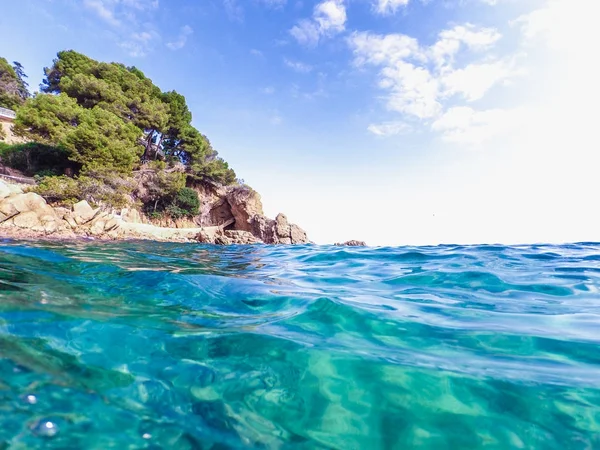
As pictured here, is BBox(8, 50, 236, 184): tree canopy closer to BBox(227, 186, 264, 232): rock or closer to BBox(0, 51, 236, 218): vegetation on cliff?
BBox(0, 51, 236, 218): vegetation on cliff

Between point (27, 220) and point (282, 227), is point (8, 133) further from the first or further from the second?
point (282, 227)

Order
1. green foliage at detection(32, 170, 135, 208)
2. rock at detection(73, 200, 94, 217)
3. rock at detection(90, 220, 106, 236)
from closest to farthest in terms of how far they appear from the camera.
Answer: rock at detection(90, 220, 106, 236) < rock at detection(73, 200, 94, 217) < green foliage at detection(32, 170, 135, 208)

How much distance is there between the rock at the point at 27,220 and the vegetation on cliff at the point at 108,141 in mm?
4815

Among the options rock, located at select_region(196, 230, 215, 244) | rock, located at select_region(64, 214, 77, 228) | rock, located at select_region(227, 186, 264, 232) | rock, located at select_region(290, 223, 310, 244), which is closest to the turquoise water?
rock, located at select_region(64, 214, 77, 228)

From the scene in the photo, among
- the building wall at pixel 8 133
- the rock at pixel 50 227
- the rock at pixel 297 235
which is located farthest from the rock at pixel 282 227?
the building wall at pixel 8 133

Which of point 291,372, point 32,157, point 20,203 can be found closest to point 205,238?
point 20,203

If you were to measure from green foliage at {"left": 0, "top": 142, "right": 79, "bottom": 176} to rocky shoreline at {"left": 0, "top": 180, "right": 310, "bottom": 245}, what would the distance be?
572 cm

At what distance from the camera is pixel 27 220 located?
40.7ft

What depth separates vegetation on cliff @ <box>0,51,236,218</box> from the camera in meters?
18.8

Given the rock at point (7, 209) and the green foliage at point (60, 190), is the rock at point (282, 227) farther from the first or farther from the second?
the rock at point (7, 209)

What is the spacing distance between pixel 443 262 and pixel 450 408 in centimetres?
488

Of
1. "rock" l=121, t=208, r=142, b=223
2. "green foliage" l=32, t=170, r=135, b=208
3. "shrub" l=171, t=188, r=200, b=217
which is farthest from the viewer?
"shrub" l=171, t=188, r=200, b=217

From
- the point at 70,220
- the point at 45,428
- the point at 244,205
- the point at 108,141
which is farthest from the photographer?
the point at 244,205

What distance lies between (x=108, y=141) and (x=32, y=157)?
26.1 ft
